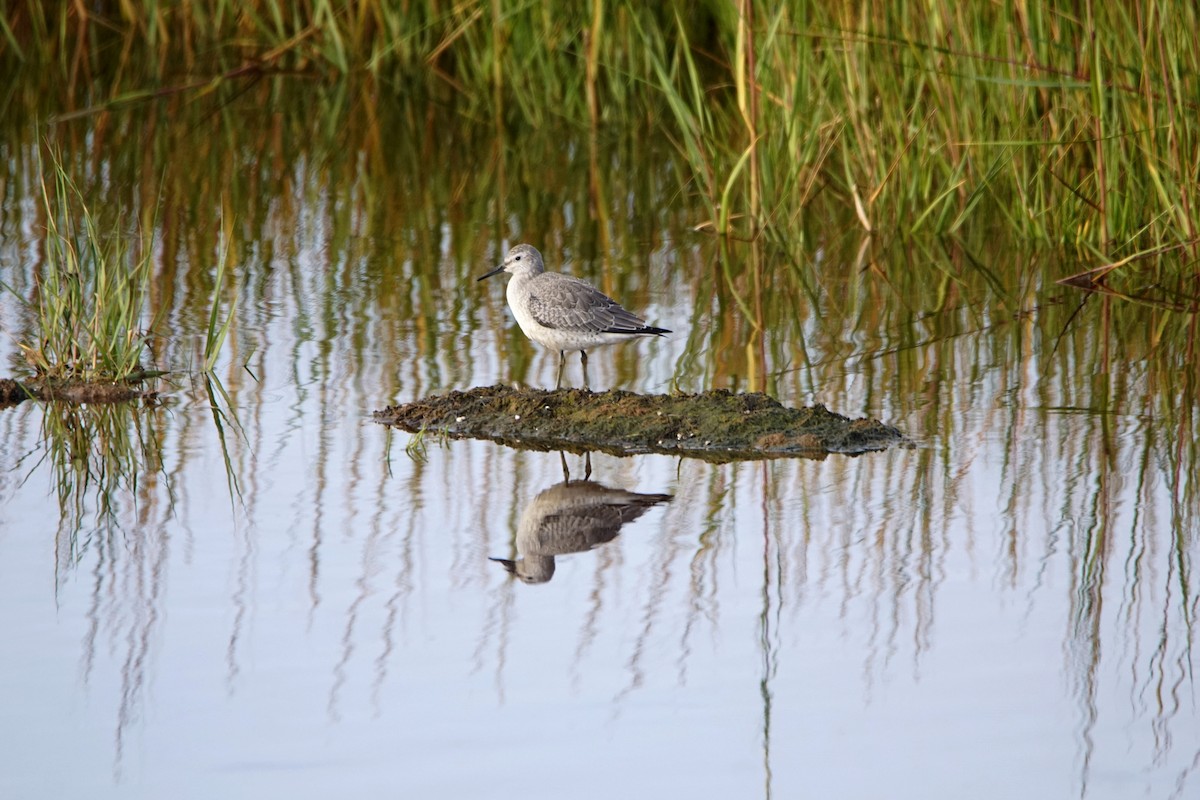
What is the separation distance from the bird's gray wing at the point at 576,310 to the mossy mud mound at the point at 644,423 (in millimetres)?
395

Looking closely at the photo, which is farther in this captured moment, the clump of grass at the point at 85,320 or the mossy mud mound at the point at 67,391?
the mossy mud mound at the point at 67,391

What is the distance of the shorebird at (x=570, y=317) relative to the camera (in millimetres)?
6266

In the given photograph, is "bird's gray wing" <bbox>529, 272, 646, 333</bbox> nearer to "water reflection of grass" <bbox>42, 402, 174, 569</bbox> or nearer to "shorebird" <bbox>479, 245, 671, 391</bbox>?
"shorebird" <bbox>479, 245, 671, 391</bbox>

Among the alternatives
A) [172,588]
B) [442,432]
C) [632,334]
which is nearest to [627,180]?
[632,334]

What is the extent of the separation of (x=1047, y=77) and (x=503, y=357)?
9.61 feet

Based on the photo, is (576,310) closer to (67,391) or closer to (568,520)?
(568,520)

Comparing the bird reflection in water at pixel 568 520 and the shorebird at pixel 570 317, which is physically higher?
the shorebird at pixel 570 317

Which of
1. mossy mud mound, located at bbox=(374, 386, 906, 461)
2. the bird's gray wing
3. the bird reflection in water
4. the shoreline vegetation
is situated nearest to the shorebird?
the bird's gray wing

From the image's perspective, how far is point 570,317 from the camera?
20.5 feet

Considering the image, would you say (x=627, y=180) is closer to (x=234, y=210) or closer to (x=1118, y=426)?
(x=234, y=210)

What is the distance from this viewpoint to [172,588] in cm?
428

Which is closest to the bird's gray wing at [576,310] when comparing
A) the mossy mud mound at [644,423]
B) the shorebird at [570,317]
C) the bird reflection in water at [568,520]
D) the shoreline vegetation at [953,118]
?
the shorebird at [570,317]

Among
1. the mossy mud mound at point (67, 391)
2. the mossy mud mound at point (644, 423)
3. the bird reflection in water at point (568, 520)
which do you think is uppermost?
the mossy mud mound at point (67, 391)

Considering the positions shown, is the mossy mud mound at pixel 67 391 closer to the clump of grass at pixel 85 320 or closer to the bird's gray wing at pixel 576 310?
the clump of grass at pixel 85 320
